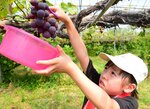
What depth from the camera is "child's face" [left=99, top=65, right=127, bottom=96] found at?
1.59m

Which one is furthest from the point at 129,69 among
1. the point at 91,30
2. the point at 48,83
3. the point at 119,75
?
the point at 91,30

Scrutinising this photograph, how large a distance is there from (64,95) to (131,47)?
4.37m

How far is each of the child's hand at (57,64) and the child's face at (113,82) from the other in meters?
0.42

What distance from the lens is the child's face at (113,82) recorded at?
1.59 m

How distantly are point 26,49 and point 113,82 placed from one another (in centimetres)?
61

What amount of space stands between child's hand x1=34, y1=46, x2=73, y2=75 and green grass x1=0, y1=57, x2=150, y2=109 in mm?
3414

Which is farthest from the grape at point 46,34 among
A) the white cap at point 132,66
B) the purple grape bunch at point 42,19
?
the white cap at point 132,66

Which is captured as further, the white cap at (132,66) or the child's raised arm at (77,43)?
the child's raised arm at (77,43)

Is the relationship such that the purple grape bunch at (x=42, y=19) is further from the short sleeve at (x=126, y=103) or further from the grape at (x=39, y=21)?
the short sleeve at (x=126, y=103)

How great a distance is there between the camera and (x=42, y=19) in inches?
48.3

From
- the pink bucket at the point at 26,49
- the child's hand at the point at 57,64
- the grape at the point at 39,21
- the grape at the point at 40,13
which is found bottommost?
the child's hand at the point at 57,64

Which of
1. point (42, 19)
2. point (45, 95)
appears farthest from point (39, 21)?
point (45, 95)

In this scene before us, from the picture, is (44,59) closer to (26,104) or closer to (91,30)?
(26,104)

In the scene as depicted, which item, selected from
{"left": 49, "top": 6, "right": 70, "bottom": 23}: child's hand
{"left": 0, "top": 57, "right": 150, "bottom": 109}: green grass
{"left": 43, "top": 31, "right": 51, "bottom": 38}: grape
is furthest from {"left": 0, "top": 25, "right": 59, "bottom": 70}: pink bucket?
{"left": 0, "top": 57, "right": 150, "bottom": 109}: green grass
